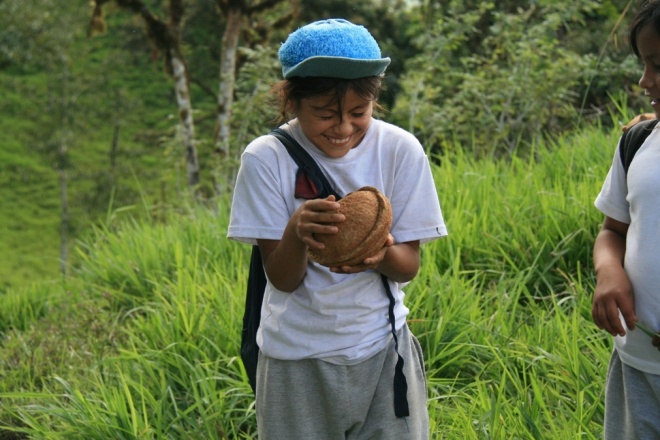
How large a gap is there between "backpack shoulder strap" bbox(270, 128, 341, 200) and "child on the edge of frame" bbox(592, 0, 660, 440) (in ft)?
2.08

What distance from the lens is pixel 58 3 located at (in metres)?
20.0

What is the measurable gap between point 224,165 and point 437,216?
23.8 feet

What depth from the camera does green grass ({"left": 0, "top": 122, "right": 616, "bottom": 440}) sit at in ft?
10.5

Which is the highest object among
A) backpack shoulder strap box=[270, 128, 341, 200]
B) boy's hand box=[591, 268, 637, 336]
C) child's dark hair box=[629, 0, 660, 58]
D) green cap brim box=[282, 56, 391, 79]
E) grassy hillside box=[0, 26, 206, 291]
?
child's dark hair box=[629, 0, 660, 58]

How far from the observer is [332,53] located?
211 cm

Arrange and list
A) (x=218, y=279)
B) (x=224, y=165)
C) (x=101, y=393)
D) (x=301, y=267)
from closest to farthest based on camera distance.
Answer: (x=301, y=267) → (x=101, y=393) → (x=218, y=279) → (x=224, y=165)

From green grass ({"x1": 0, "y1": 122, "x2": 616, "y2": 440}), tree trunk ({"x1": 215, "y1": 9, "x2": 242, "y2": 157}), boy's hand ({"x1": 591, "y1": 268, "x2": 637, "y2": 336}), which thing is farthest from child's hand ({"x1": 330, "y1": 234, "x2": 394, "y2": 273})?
tree trunk ({"x1": 215, "y1": 9, "x2": 242, "y2": 157})

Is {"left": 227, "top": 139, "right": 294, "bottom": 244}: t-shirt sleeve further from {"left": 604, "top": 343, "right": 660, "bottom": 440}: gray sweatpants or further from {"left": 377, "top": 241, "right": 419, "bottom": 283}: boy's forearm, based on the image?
{"left": 604, "top": 343, "right": 660, "bottom": 440}: gray sweatpants

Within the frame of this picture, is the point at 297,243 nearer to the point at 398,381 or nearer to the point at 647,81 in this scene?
the point at 398,381

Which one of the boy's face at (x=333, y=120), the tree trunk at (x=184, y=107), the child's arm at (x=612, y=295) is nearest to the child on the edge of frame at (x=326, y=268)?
the boy's face at (x=333, y=120)

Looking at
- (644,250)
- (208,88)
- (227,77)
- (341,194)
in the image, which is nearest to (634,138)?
(644,250)

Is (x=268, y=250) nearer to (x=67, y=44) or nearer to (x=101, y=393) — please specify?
(x=101, y=393)

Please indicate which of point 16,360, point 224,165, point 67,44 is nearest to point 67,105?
point 67,44

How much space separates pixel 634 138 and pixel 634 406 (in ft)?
1.96
